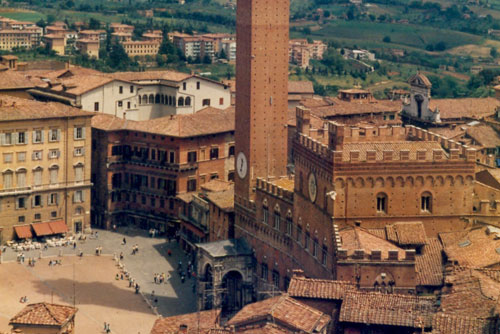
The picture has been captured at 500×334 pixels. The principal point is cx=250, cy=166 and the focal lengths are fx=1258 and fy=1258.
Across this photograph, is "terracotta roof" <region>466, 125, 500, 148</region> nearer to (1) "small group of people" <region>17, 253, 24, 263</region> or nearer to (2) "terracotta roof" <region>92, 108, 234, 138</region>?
(2) "terracotta roof" <region>92, 108, 234, 138</region>

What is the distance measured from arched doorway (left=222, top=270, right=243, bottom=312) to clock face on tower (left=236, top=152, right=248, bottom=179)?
7618 mm

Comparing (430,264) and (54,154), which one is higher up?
(430,264)

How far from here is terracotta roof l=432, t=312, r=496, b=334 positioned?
2056 inches

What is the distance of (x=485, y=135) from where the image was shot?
368 ft

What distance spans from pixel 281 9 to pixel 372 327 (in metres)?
40.8

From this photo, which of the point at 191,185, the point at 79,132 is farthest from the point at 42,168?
the point at 191,185

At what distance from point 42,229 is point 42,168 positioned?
17.6 feet

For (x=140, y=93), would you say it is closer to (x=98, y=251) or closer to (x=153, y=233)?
(x=153, y=233)

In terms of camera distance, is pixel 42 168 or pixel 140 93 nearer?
pixel 42 168

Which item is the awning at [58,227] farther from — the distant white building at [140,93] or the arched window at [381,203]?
the arched window at [381,203]

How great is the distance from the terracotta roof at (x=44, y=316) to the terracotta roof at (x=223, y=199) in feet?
111

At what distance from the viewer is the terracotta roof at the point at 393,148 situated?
250 feet

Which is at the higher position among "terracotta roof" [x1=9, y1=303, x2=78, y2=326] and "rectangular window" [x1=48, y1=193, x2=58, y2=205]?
"terracotta roof" [x1=9, y1=303, x2=78, y2=326]

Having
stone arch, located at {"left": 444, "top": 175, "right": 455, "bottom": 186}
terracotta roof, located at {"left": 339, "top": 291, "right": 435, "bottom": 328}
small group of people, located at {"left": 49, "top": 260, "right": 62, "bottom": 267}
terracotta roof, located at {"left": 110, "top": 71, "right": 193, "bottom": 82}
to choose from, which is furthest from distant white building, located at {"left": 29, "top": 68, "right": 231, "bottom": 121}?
terracotta roof, located at {"left": 339, "top": 291, "right": 435, "bottom": 328}
